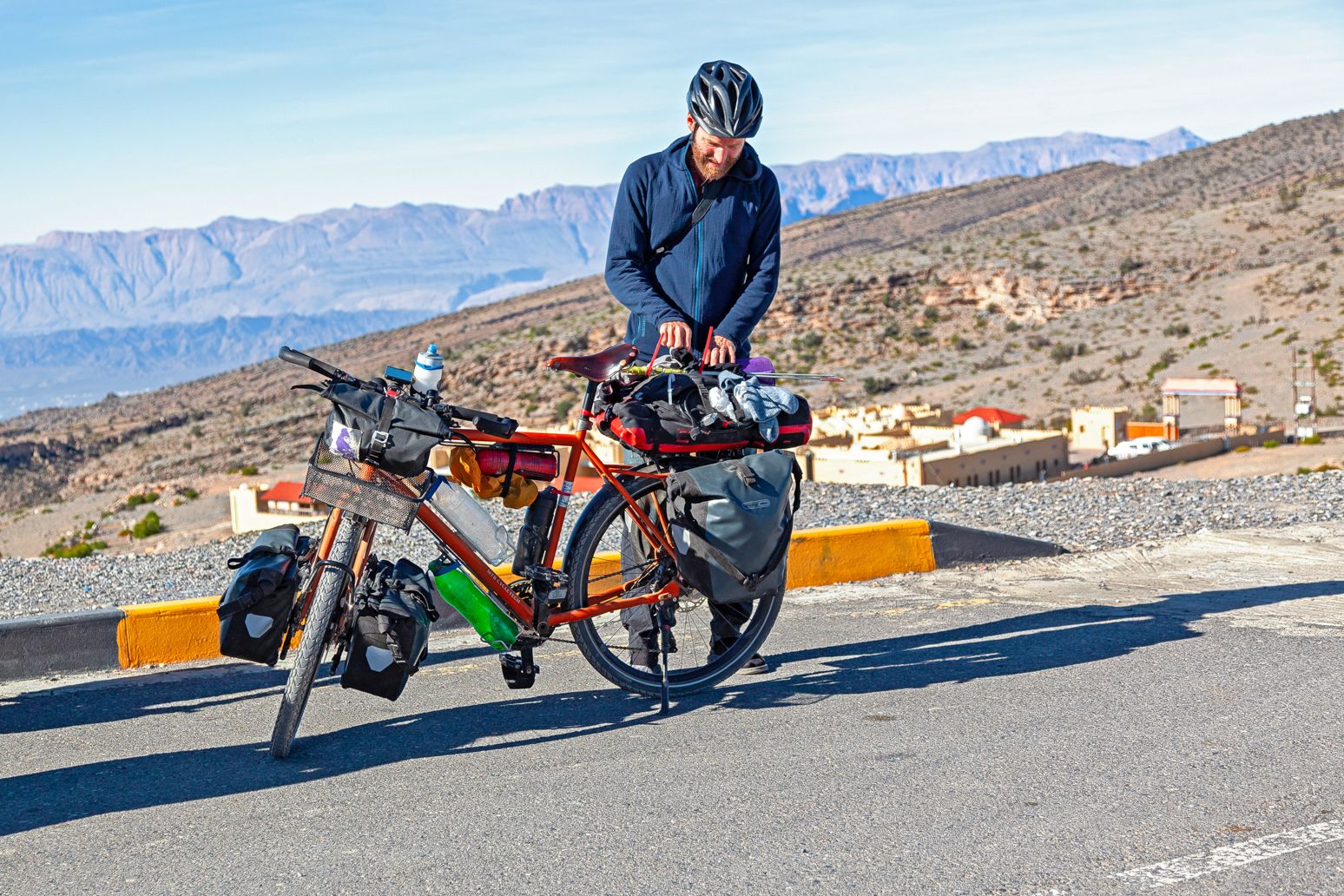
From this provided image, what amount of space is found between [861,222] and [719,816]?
161 m

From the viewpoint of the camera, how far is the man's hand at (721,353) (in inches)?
198

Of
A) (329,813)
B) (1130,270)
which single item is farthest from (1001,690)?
(1130,270)

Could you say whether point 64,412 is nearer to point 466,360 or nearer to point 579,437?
point 466,360

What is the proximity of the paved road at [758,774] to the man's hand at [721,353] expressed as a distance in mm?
1193

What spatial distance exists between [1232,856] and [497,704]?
253cm

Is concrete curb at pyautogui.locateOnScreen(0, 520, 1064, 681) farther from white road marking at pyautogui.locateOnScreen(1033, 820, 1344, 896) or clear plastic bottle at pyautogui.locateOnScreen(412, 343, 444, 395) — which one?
white road marking at pyautogui.locateOnScreen(1033, 820, 1344, 896)

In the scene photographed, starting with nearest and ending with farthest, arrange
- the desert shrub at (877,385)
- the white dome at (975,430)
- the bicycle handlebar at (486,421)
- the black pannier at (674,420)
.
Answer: the bicycle handlebar at (486,421), the black pannier at (674,420), the white dome at (975,430), the desert shrub at (877,385)

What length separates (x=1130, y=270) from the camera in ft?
276

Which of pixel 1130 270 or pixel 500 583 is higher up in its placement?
pixel 1130 270

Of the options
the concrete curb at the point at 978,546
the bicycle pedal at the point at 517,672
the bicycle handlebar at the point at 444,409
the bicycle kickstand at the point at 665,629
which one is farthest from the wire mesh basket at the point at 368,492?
the concrete curb at the point at 978,546

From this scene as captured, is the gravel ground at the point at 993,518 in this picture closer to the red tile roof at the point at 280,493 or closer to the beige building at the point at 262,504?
the beige building at the point at 262,504

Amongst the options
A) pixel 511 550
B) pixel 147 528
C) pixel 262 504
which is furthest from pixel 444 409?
pixel 147 528

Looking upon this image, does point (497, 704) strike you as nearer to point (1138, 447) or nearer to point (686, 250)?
point (686, 250)

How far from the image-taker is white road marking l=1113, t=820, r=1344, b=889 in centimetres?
313
